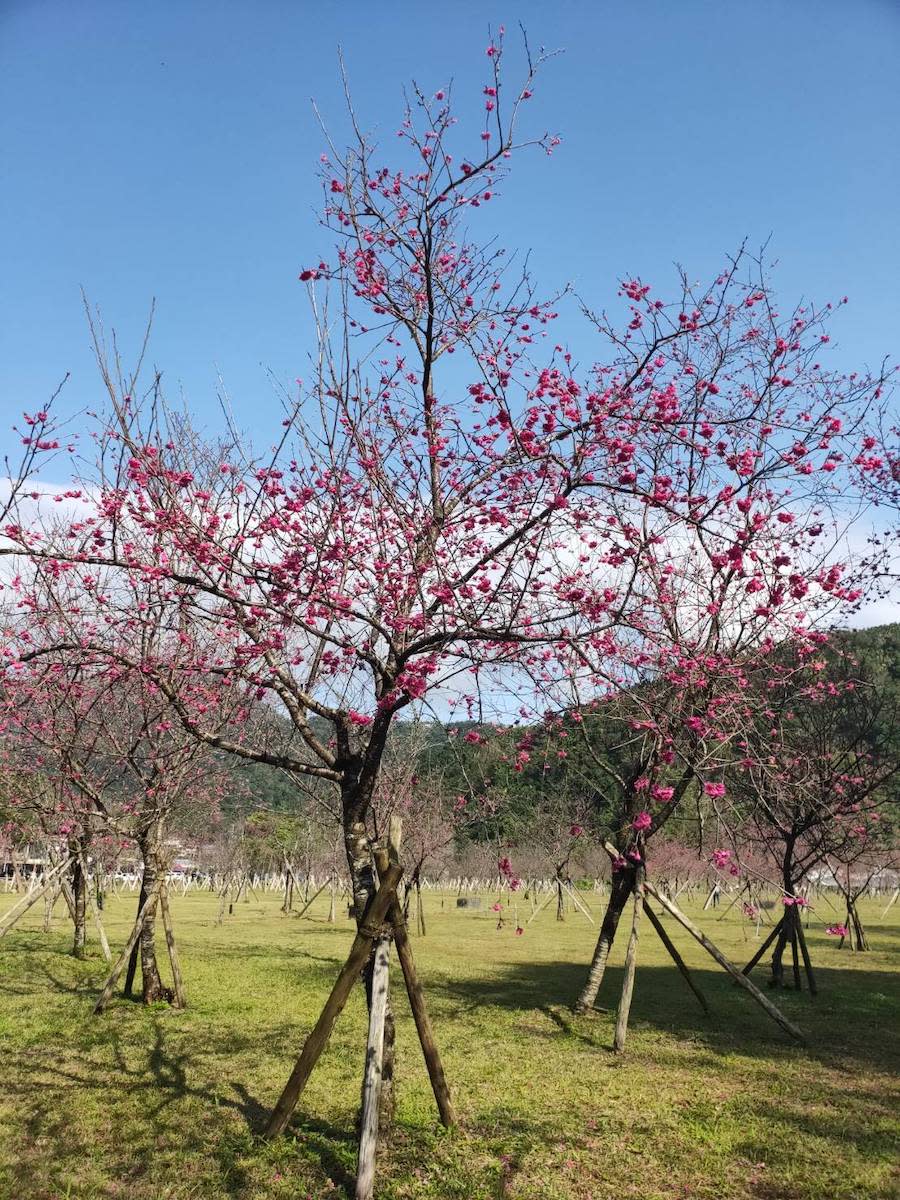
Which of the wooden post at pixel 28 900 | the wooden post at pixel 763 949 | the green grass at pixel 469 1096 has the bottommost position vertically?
the green grass at pixel 469 1096

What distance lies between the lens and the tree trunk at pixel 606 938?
12.1 metres

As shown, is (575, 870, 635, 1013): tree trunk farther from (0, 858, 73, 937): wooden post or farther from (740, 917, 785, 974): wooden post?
(0, 858, 73, 937): wooden post

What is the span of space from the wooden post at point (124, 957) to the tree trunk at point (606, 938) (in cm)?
660

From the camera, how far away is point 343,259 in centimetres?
751

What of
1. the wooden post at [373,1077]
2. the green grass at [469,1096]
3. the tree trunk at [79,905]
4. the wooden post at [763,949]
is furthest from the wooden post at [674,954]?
the tree trunk at [79,905]

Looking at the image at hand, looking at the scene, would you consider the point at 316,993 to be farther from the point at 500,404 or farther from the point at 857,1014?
the point at 500,404

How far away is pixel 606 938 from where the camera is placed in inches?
490

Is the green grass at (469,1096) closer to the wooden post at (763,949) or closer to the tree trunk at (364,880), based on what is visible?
the tree trunk at (364,880)

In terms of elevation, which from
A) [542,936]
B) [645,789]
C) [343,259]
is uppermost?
[343,259]

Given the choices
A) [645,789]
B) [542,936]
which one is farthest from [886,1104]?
[542,936]

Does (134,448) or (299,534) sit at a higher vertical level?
(134,448)

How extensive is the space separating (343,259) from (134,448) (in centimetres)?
266

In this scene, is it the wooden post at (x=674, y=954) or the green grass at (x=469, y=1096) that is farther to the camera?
the wooden post at (x=674, y=954)

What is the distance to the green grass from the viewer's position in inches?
234
